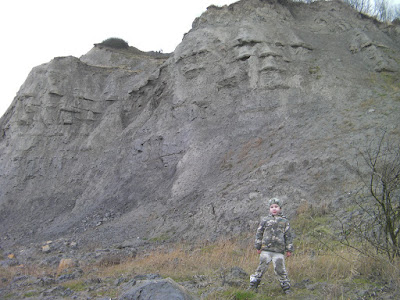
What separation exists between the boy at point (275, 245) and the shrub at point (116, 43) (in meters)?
29.1

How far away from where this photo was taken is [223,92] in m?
17.6

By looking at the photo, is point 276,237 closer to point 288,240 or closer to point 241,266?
point 288,240

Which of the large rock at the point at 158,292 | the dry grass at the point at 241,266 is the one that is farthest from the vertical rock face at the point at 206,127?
the large rock at the point at 158,292

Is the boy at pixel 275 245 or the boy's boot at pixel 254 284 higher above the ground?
the boy at pixel 275 245

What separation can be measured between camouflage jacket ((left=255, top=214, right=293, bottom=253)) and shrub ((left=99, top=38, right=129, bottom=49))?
29158 mm

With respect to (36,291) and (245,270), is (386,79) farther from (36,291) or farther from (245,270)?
(36,291)

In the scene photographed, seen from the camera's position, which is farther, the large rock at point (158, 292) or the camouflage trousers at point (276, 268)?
the camouflage trousers at point (276, 268)

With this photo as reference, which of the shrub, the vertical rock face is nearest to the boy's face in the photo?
the vertical rock face

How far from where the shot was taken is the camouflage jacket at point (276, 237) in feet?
18.2

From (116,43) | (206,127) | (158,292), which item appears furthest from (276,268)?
(116,43)

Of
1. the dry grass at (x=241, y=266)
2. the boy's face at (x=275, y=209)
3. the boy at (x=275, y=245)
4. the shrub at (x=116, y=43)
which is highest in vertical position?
the shrub at (x=116, y=43)

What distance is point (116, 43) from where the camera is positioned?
32.0 m

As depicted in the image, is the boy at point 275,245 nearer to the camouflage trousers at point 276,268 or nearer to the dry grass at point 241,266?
the camouflage trousers at point 276,268

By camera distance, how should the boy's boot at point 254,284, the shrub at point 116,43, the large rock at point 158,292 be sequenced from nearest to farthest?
the large rock at point 158,292 → the boy's boot at point 254,284 → the shrub at point 116,43
